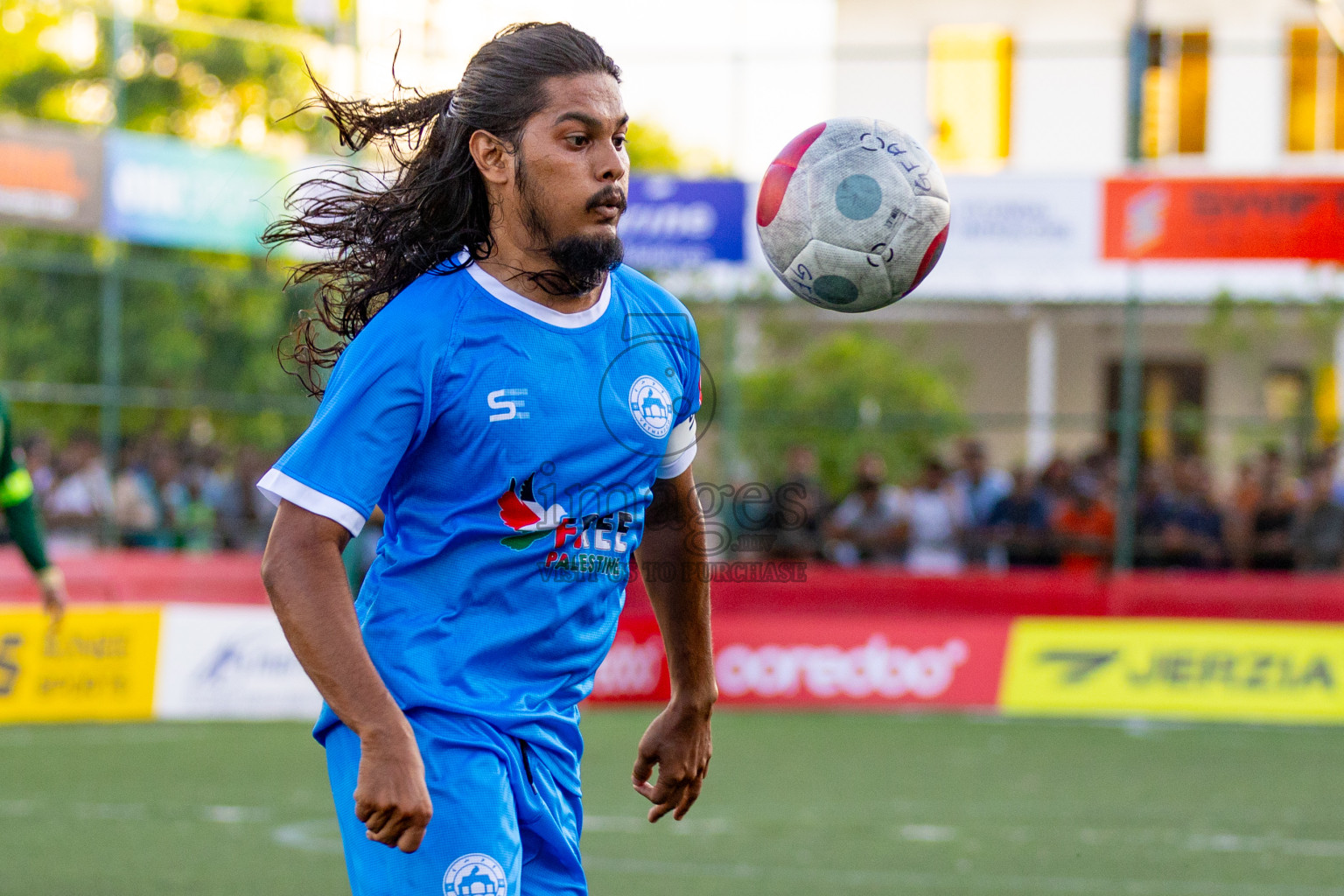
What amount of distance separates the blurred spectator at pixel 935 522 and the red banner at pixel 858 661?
110 centimetres

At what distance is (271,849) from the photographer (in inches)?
293

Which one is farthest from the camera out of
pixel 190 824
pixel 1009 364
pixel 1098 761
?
pixel 1009 364

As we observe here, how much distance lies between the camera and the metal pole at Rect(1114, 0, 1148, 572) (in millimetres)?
13578

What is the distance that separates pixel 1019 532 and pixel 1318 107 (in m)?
10.2

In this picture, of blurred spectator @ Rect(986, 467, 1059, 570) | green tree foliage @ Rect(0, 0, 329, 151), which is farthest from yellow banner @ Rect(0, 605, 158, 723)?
green tree foliage @ Rect(0, 0, 329, 151)

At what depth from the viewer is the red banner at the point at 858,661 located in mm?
12602

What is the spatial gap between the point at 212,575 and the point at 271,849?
18.2 ft

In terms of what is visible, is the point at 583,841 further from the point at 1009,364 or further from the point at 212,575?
the point at 1009,364

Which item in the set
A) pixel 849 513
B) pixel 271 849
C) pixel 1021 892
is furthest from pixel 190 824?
pixel 849 513

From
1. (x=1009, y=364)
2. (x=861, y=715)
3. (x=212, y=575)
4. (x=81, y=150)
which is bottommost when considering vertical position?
(x=861, y=715)

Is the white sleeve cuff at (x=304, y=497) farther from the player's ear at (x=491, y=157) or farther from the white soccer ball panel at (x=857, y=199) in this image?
the white soccer ball panel at (x=857, y=199)

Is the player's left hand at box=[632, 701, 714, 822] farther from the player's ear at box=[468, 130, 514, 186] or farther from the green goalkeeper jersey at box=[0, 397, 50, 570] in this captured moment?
the green goalkeeper jersey at box=[0, 397, 50, 570]

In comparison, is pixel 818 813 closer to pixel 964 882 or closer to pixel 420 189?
pixel 964 882

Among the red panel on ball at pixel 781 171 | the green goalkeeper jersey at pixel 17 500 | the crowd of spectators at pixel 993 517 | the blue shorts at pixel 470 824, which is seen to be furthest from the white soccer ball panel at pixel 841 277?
the crowd of spectators at pixel 993 517
